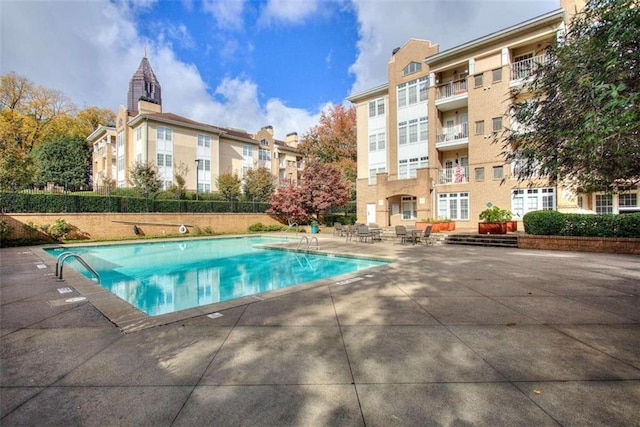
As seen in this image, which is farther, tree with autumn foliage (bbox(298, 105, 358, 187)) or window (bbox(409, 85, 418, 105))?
tree with autumn foliage (bbox(298, 105, 358, 187))

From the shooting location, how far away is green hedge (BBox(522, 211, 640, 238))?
11648mm

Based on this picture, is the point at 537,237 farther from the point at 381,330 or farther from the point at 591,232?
the point at 381,330

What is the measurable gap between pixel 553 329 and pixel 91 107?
5905 centimetres

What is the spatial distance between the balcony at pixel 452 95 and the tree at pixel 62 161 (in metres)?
39.5

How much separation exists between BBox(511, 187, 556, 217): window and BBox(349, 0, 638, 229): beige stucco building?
5 cm

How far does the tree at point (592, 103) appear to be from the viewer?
3.28m

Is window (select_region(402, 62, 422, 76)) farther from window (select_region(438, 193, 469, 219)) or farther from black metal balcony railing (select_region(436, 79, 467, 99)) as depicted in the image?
window (select_region(438, 193, 469, 219))

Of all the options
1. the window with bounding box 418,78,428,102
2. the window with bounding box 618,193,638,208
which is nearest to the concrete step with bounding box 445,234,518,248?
the window with bounding box 618,193,638,208

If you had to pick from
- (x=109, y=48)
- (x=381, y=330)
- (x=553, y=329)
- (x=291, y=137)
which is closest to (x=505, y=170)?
(x=553, y=329)

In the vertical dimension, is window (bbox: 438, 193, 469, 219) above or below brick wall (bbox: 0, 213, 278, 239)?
above

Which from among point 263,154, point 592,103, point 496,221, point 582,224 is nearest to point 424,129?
point 496,221

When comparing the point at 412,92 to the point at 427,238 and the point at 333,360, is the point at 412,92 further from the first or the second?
the point at 333,360

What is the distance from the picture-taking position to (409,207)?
24.9m

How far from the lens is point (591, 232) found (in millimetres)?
12469
